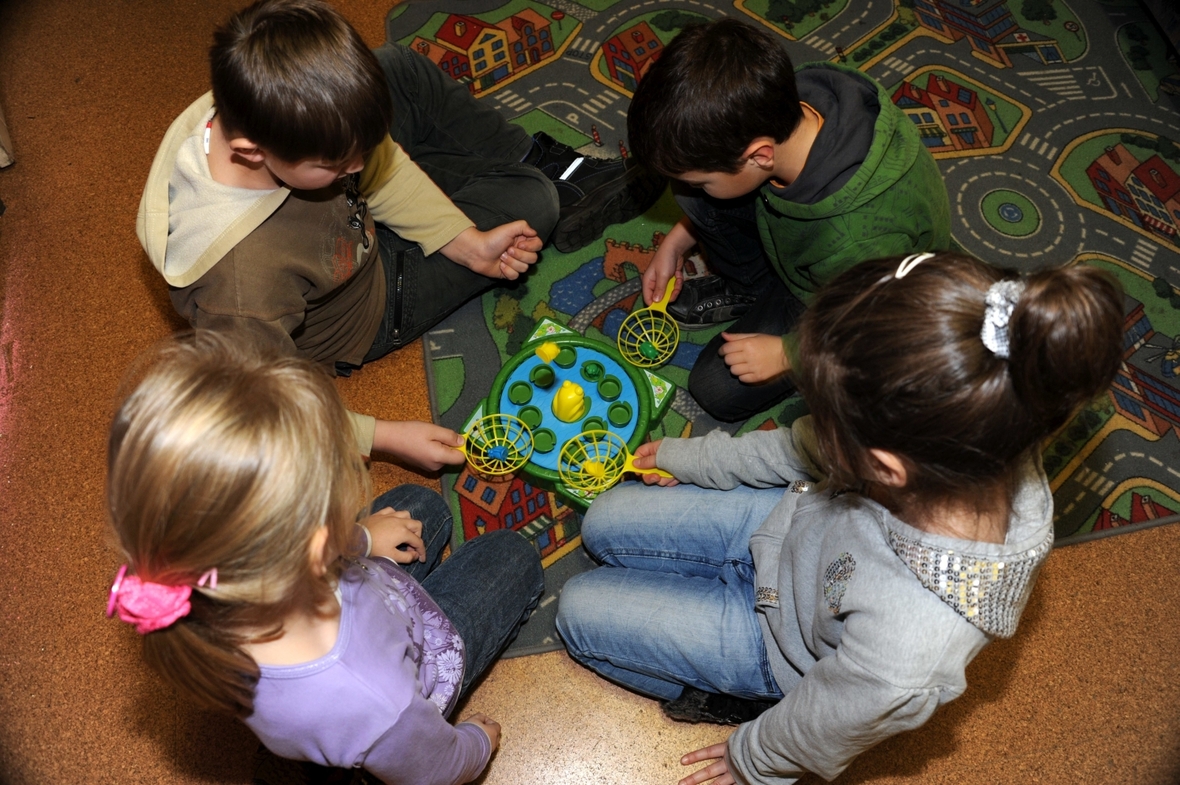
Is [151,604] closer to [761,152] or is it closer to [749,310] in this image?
[761,152]

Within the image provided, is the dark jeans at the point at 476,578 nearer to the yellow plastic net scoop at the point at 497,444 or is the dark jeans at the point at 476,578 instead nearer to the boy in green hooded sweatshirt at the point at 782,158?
the yellow plastic net scoop at the point at 497,444

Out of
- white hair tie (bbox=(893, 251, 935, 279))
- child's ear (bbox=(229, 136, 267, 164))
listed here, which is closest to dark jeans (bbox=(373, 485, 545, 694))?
child's ear (bbox=(229, 136, 267, 164))

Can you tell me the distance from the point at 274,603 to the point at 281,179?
0.51 meters

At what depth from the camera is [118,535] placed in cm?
59

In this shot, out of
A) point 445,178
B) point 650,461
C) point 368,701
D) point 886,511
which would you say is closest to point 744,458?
point 650,461

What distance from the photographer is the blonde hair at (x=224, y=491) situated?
559 mm

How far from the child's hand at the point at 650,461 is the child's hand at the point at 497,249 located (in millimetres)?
364

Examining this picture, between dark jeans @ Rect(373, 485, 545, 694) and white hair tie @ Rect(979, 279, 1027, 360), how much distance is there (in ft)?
2.12

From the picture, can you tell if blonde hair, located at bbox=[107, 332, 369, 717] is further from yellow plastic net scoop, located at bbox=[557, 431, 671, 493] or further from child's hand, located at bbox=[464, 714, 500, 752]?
yellow plastic net scoop, located at bbox=[557, 431, 671, 493]

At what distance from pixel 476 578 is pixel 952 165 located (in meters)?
1.05

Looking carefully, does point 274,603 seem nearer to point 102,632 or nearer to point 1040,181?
point 102,632

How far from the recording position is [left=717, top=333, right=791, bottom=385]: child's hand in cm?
115

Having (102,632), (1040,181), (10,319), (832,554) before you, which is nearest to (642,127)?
(832,554)

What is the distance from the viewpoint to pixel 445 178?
1330 millimetres
